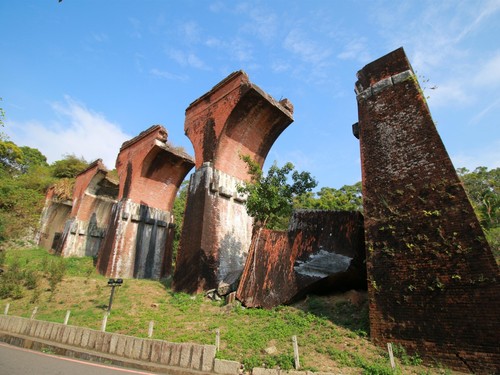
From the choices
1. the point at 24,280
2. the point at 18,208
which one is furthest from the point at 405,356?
the point at 18,208

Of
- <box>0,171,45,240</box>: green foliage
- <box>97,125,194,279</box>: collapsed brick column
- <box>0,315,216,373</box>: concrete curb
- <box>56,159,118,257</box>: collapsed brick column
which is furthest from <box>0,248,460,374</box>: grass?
<box>0,171,45,240</box>: green foliage

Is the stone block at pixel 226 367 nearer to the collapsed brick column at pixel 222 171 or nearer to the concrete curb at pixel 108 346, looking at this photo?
the concrete curb at pixel 108 346

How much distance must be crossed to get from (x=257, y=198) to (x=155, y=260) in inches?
352

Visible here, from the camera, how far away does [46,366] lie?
5.63 metres

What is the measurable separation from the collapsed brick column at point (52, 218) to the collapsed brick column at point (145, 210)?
9191 millimetres

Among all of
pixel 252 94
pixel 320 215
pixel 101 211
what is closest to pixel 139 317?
A: pixel 320 215

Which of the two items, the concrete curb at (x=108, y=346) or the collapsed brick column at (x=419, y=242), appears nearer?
the collapsed brick column at (x=419, y=242)

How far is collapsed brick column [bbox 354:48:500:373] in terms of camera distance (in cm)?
503

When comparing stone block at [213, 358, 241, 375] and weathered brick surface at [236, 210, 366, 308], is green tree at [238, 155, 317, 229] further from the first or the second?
stone block at [213, 358, 241, 375]

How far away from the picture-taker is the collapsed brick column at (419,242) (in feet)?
16.5

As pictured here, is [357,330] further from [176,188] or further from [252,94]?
[176,188]

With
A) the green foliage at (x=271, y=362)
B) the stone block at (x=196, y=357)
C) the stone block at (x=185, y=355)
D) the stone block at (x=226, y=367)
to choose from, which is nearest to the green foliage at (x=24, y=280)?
the stone block at (x=185, y=355)

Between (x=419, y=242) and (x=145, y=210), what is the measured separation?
48.3ft

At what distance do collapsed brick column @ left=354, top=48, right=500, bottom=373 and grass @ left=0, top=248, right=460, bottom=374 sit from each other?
1.71ft
